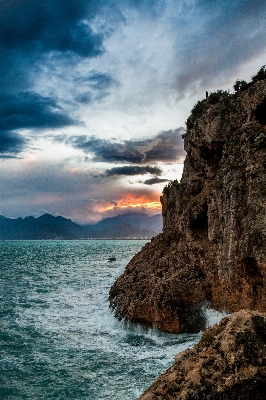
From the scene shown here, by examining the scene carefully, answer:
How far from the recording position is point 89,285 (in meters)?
48.7

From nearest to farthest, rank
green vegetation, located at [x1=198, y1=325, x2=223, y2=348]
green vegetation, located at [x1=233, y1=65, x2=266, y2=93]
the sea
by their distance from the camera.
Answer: green vegetation, located at [x1=198, y1=325, x2=223, y2=348]
the sea
green vegetation, located at [x1=233, y1=65, x2=266, y2=93]

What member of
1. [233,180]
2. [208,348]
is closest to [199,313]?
[233,180]

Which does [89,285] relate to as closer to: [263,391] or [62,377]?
[62,377]

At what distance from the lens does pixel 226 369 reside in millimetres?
7203

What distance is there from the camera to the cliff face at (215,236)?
18.5 m

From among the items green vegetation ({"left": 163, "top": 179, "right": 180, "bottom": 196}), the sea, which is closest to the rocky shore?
the sea

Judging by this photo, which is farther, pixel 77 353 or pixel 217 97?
pixel 217 97

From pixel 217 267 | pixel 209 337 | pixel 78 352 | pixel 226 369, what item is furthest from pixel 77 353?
pixel 226 369

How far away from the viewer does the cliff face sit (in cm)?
1852

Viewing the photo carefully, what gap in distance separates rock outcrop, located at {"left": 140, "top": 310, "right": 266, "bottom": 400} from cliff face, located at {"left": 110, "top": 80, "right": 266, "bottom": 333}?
10060mm

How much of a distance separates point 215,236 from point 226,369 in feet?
52.6

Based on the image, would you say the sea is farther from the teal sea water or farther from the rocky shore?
the rocky shore

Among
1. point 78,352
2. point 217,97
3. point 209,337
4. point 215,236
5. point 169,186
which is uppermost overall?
point 217,97

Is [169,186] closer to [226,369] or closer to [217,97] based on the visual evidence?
[217,97]
